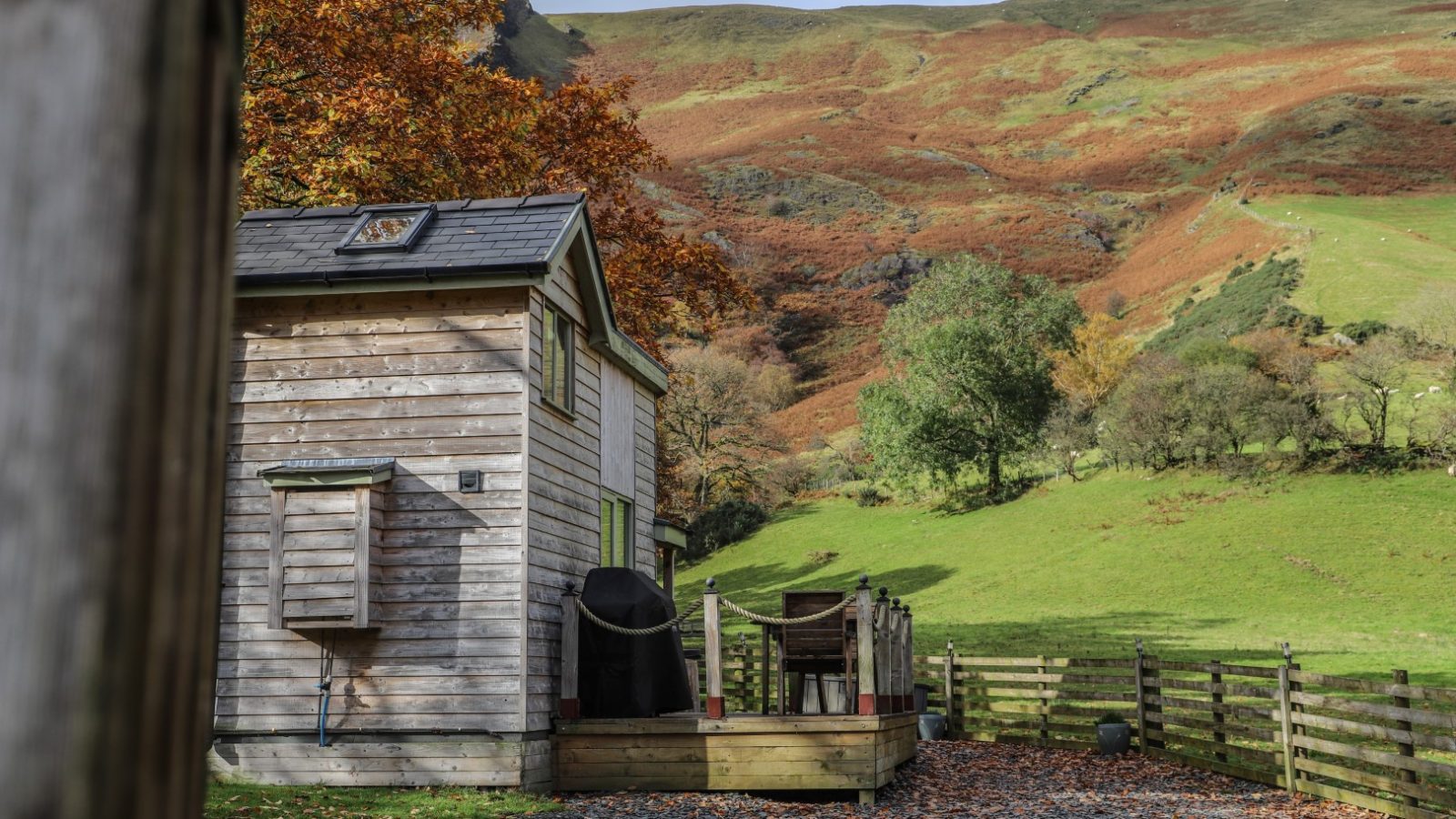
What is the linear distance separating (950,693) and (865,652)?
785 centimetres

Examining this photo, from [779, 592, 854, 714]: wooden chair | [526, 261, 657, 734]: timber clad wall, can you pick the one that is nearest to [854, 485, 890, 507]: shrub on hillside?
[526, 261, 657, 734]: timber clad wall

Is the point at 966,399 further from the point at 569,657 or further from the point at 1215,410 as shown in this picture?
the point at 569,657

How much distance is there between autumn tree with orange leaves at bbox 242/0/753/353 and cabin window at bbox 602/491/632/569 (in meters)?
5.60

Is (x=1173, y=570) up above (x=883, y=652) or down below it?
above

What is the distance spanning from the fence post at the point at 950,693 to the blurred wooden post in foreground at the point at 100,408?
19.5 meters

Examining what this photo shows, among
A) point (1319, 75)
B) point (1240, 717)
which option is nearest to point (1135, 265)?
point (1319, 75)

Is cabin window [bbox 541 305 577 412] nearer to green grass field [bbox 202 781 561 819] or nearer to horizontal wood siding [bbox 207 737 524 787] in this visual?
horizontal wood siding [bbox 207 737 524 787]

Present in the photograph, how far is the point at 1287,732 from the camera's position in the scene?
514 inches

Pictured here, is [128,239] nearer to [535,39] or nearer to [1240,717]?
[1240,717]

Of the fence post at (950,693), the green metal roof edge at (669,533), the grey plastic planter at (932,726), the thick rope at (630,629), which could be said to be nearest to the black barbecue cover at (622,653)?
the thick rope at (630,629)

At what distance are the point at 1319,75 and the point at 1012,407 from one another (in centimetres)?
7609

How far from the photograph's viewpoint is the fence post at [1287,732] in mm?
13031

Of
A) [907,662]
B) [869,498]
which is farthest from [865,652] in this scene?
[869,498]

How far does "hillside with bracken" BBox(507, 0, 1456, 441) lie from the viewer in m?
79.4
